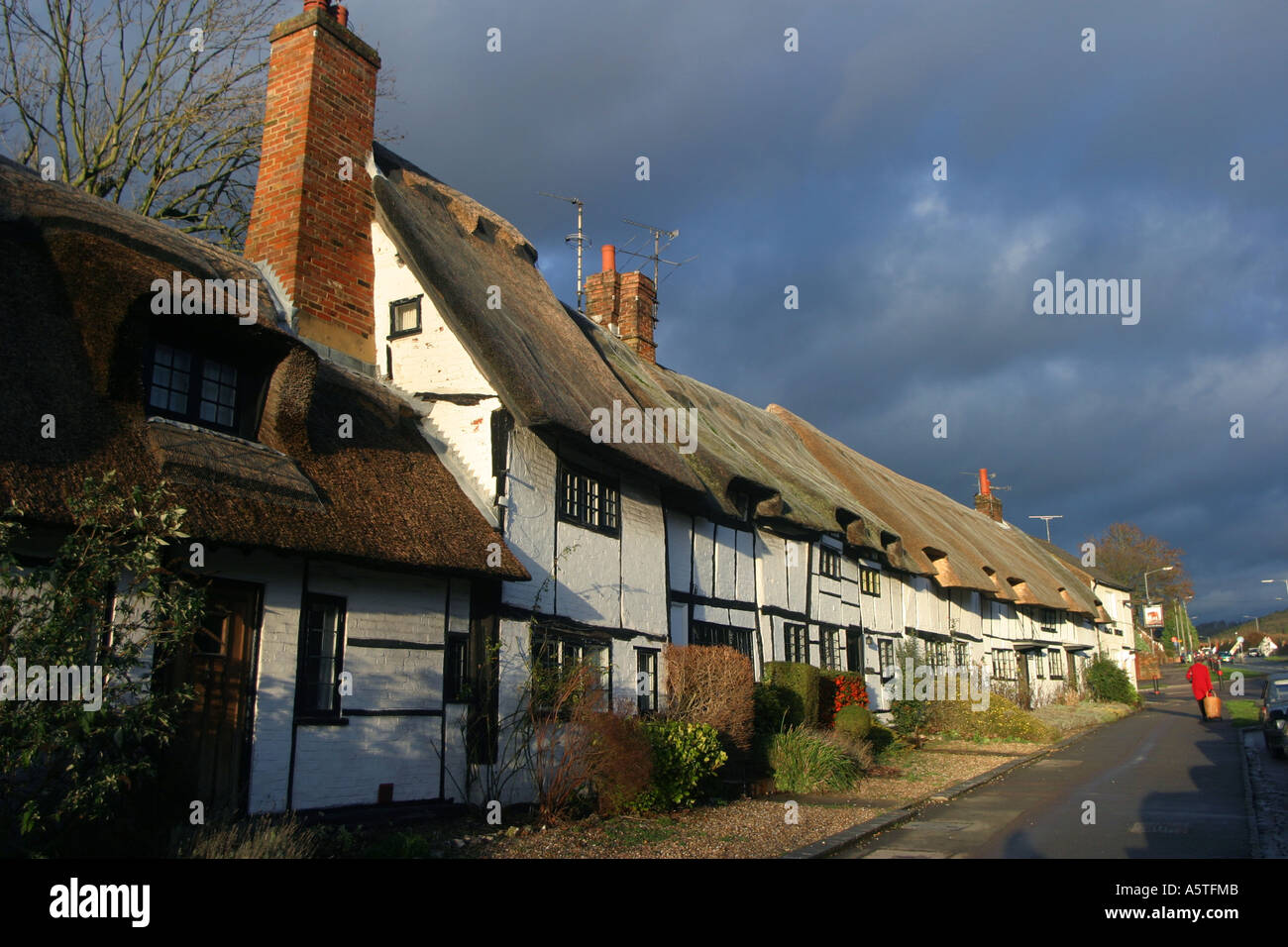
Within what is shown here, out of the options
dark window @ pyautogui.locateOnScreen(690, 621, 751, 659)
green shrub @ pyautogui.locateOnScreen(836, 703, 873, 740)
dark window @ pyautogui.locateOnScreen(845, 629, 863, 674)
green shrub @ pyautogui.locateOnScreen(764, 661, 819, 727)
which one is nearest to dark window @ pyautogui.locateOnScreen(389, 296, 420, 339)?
dark window @ pyautogui.locateOnScreen(690, 621, 751, 659)

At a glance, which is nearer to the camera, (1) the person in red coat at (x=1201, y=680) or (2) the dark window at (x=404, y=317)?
(2) the dark window at (x=404, y=317)

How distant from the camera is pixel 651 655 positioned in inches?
547

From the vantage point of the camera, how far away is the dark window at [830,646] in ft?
65.7

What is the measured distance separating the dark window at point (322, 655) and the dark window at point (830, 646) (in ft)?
40.7

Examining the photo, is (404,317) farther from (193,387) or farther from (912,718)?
(912,718)

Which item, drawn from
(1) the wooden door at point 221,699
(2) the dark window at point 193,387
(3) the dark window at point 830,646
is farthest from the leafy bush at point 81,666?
(3) the dark window at point 830,646

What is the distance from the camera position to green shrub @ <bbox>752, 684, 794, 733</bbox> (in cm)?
1498

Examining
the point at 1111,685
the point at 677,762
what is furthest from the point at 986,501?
the point at 677,762

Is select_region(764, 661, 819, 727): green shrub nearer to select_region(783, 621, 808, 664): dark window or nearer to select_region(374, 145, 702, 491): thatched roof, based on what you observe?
select_region(783, 621, 808, 664): dark window

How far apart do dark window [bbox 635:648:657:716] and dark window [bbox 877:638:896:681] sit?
1058 centimetres

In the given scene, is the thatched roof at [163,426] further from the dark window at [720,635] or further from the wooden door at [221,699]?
the dark window at [720,635]

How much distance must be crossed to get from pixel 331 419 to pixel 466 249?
4.16 meters

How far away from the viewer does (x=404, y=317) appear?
12.4 metres
